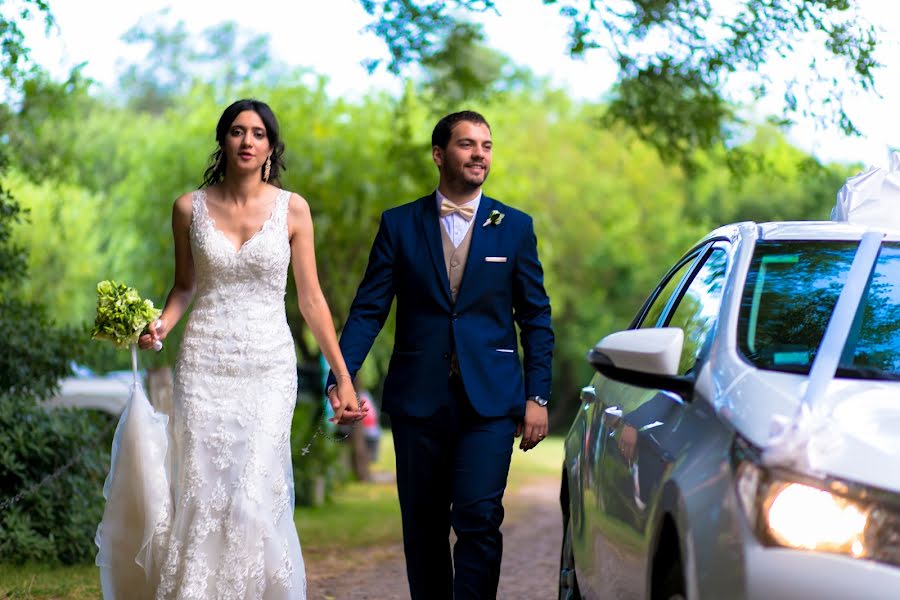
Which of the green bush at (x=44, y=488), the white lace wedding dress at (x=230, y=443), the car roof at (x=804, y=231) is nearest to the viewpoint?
the car roof at (x=804, y=231)

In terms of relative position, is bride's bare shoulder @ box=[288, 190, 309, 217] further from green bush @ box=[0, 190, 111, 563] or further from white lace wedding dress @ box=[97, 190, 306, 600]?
green bush @ box=[0, 190, 111, 563]

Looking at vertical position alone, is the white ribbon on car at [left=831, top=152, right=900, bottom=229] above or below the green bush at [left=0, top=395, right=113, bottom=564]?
above

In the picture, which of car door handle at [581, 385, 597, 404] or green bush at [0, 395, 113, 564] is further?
green bush at [0, 395, 113, 564]

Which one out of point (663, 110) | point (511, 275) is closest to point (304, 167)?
A: point (663, 110)

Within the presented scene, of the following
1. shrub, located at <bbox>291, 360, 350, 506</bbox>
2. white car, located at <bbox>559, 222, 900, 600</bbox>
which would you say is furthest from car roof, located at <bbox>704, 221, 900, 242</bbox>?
shrub, located at <bbox>291, 360, 350, 506</bbox>

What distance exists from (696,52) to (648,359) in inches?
360

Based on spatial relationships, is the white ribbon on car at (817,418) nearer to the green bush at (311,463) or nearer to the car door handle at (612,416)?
the car door handle at (612,416)

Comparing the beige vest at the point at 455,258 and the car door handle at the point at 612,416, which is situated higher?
the beige vest at the point at 455,258

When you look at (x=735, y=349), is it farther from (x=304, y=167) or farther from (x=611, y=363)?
(x=304, y=167)

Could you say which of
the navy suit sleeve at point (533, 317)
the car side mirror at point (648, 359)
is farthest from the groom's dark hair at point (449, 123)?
the car side mirror at point (648, 359)

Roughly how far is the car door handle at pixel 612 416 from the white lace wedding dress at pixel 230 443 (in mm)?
1513

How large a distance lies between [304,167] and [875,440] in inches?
829

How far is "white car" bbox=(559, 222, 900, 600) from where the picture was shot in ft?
11.9

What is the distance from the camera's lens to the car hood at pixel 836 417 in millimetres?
3670
